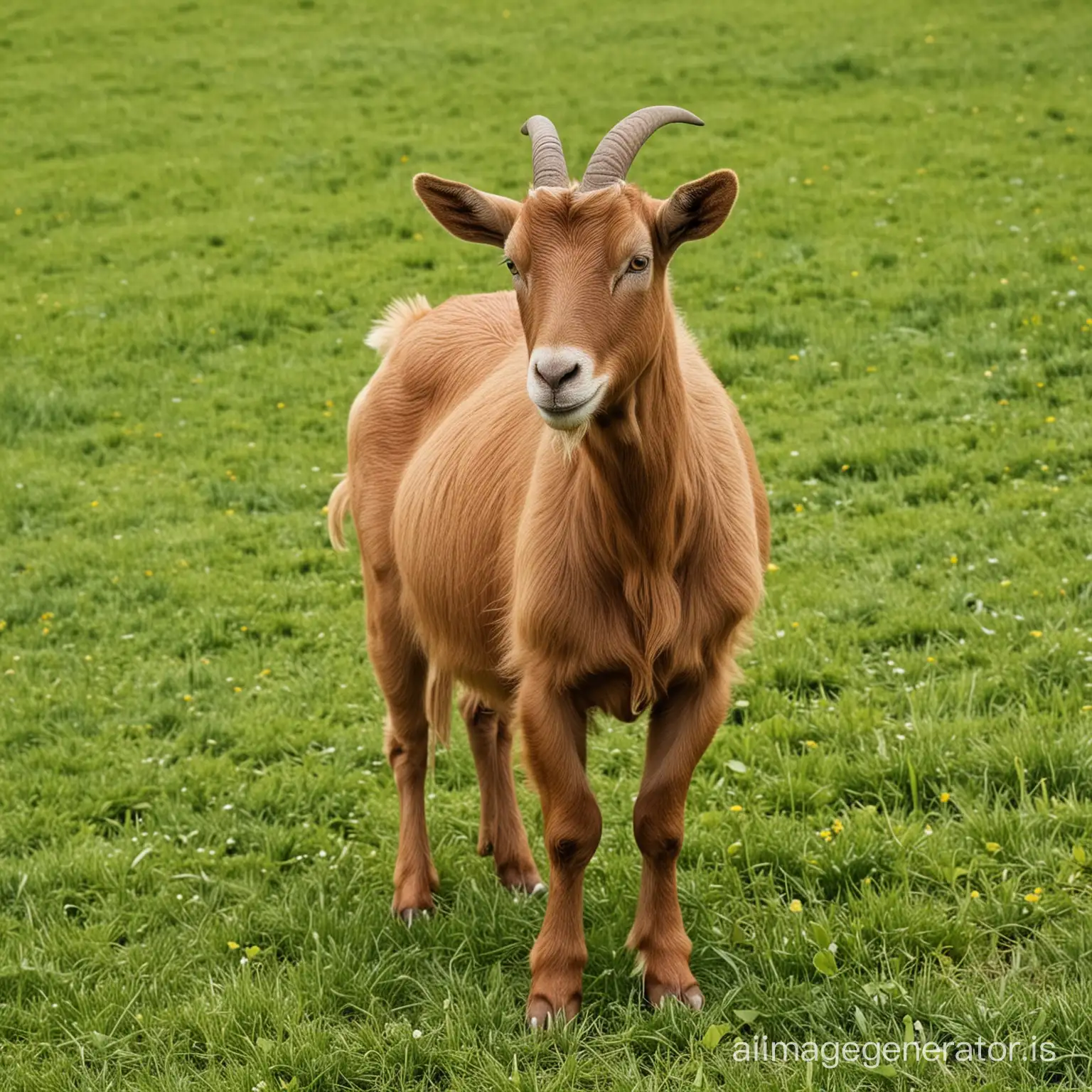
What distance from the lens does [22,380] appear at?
1161cm

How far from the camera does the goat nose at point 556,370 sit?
134 inches

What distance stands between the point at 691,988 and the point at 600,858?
2.93ft

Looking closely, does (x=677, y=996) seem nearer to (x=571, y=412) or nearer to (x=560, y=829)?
(x=560, y=829)

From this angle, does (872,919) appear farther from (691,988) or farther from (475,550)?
(475,550)

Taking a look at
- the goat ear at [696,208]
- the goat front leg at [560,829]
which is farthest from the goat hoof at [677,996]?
the goat ear at [696,208]

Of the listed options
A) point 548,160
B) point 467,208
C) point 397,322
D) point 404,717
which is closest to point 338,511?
point 397,322

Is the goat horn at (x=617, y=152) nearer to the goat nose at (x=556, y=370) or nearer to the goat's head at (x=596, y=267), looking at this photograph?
the goat's head at (x=596, y=267)

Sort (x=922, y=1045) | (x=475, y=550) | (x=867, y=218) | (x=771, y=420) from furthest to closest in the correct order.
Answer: (x=867, y=218) < (x=771, y=420) < (x=475, y=550) < (x=922, y=1045)

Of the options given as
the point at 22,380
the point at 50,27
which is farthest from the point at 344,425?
the point at 50,27

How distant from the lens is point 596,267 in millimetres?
3607

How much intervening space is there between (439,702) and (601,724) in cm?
116

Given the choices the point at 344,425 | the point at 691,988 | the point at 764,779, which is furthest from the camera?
the point at 344,425

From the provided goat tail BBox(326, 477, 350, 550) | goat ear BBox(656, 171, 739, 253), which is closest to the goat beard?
goat ear BBox(656, 171, 739, 253)

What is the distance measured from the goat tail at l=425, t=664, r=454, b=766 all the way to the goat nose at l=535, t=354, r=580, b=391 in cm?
196
